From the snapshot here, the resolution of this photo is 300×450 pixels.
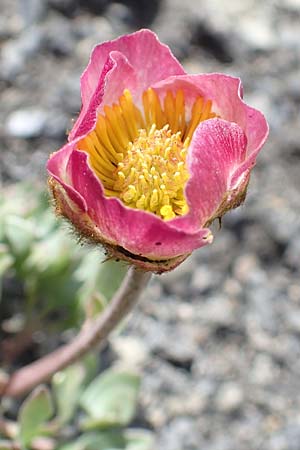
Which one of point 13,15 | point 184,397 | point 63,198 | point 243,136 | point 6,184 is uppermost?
point 243,136

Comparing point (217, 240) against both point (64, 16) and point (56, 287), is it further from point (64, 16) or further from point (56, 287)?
point (64, 16)

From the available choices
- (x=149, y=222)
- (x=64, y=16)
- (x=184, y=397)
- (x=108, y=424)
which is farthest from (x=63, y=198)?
(x=64, y=16)

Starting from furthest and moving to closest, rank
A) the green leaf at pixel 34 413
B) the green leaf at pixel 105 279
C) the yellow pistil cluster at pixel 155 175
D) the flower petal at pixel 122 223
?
the green leaf at pixel 105 279, the green leaf at pixel 34 413, the yellow pistil cluster at pixel 155 175, the flower petal at pixel 122 223

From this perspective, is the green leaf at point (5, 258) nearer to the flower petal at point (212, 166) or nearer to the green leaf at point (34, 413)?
the green leaf at point (34, 413)

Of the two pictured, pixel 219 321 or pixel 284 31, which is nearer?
pixel 219 321

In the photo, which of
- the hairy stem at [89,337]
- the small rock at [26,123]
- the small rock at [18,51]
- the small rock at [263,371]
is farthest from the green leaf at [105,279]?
the small rock at [18,51]

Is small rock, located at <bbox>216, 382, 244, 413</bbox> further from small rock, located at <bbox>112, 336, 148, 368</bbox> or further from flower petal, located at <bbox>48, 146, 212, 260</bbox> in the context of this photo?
flower petal, located at <bbox>48, 146, 212, 260</bbox>

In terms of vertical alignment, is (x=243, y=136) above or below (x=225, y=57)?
above

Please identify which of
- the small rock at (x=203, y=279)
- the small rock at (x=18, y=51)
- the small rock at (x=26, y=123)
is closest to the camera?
the small rock at (x=203, y=279)

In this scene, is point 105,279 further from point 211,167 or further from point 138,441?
point 211,167
